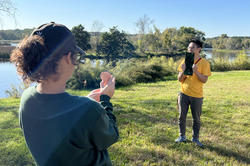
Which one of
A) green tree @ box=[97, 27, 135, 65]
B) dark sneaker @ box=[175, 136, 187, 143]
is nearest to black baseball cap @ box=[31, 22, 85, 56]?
dark sneaker @ box=[175, 136, 187, 143]

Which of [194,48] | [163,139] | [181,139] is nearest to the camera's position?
[194,48]

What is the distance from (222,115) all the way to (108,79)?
549cm

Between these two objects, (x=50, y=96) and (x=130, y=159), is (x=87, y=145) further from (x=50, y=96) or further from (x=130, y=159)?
(x=130, y=159)

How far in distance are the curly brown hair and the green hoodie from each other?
11cm

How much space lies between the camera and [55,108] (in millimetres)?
948

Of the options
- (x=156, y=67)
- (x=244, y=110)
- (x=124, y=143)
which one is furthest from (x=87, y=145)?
(x=156, y=67)

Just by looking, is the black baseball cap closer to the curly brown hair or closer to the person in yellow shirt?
the curly brown hair

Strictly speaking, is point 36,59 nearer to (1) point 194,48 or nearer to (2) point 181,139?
(1) point 194,48

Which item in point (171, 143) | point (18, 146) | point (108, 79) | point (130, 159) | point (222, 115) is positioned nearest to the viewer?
point (108, 79)

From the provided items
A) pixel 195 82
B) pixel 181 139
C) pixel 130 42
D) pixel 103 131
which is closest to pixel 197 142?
pixel 181 139

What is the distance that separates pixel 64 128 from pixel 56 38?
44 centimetres

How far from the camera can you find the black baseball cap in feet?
3.09

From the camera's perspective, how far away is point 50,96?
97cm

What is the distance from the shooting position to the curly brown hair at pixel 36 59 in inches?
37.1
